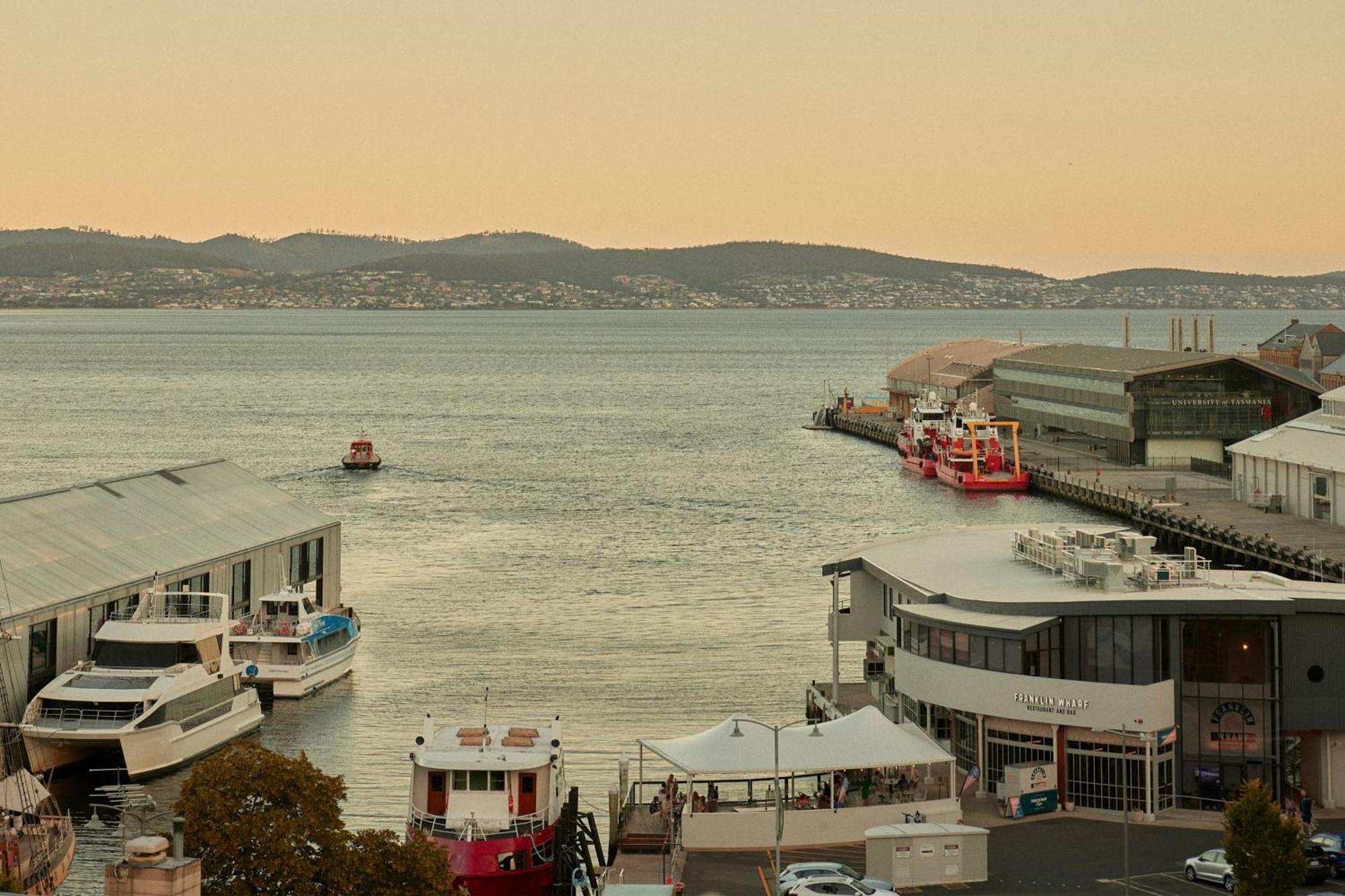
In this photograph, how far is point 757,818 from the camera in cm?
3319

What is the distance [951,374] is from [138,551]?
334ft

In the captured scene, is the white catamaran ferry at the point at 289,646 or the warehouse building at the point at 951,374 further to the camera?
the warehouse building at the point at 951,374

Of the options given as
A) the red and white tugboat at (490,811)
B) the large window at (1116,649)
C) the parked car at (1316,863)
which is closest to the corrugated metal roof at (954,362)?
the large window at (1116,649)

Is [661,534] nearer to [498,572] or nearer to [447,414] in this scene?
[498,572]

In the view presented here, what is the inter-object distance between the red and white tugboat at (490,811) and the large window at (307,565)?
22272mm

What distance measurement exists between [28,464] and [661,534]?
53.5 m

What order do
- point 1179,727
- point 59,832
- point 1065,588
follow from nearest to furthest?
point 59,832, point 1179,727, point 1065,588

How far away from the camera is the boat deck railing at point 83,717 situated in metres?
40.7

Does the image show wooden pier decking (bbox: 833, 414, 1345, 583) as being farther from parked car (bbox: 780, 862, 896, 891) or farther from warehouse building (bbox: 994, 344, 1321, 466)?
parked car (bbox: 780, 862, 896, 891)

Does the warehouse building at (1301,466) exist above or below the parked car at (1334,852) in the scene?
above

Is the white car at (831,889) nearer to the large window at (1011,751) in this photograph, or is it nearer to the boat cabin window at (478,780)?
the large window at (1011,751)

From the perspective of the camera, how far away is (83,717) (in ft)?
135

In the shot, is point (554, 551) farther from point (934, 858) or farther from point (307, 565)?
point (934, 858)

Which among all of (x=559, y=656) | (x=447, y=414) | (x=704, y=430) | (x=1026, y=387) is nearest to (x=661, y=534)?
(x=559, y=656)
